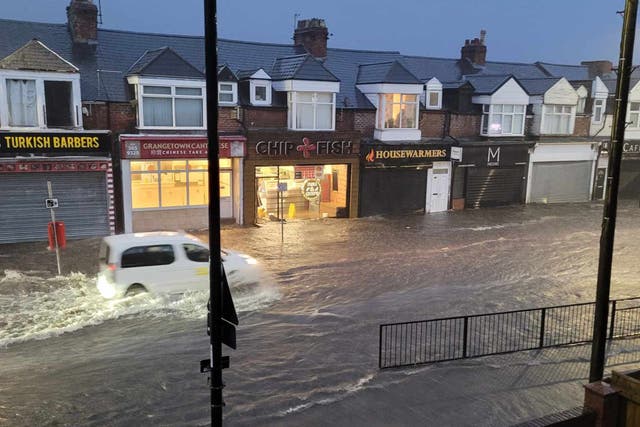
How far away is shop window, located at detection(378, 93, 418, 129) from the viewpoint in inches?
1069

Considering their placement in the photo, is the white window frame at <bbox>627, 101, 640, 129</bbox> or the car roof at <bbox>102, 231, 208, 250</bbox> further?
the white window frame at <bbox>627, 101, 640, 129</bbox>

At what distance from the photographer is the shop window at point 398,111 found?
27.1 meters

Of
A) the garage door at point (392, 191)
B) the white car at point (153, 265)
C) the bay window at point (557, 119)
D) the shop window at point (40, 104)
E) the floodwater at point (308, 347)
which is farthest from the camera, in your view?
the bay window at point (557, 119)

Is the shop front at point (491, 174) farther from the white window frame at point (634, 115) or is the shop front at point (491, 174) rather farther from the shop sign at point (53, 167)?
the shop sign at point (53, 167)

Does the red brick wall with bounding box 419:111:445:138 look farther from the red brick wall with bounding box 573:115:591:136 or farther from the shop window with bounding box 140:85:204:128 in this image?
the shop window with bounding box 140:85:204:128

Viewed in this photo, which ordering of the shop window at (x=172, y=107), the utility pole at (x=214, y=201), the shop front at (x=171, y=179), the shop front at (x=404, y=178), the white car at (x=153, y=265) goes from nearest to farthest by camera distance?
the utility pole at (x=214, y=201), the white car at (x=153, y=265), the shop front at (x=171, y=179), the shop window at (x=172, y=107), the shop front at (x=404, y=178)

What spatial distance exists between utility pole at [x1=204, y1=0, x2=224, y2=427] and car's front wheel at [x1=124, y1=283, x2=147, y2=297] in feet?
23.9

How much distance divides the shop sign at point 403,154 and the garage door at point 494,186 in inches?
96.1

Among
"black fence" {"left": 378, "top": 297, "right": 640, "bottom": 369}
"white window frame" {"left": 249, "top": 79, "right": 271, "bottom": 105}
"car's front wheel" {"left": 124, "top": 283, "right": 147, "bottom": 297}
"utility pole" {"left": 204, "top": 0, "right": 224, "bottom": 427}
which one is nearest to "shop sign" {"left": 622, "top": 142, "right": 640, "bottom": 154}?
"white window frame" {"left": 249, "top": 79, "right": 271, "bottom": 105}

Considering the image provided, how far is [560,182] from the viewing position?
33.0 meters

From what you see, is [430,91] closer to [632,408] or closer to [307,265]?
[307,265]

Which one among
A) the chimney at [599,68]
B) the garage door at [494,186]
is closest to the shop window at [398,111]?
the garage door at [494,186]

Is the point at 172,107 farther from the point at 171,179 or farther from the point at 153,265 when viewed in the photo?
the point at 153,265

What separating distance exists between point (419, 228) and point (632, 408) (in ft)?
55.0
